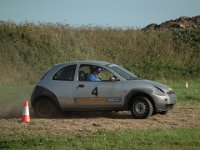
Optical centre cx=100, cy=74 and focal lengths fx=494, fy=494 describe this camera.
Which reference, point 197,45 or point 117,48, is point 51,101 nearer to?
point 117,48

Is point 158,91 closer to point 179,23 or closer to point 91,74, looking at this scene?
point 91,74

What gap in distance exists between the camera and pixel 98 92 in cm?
1449

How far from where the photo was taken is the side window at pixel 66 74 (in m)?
14.9

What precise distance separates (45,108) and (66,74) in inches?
48.3

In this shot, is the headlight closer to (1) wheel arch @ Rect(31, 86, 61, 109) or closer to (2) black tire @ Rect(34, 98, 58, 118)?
(1) wheel arch @ Rect(31, 86, 61, 109)

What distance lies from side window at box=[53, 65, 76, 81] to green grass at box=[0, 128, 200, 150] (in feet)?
11.1

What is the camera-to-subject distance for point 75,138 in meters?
11.4

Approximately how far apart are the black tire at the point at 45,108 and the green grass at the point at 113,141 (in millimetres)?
3298

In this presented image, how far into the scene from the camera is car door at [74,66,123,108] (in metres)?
14.4

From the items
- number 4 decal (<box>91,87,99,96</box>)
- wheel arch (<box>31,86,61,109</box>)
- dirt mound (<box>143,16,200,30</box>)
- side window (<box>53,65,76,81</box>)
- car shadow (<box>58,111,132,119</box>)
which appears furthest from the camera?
dirt mound (<box>143,16,200,30</box>)

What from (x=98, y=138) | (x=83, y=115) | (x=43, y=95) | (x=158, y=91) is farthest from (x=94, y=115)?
(x=98, y=138)

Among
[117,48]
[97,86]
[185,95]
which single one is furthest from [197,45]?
[97,86]

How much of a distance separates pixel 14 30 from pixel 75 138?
86.2 ft

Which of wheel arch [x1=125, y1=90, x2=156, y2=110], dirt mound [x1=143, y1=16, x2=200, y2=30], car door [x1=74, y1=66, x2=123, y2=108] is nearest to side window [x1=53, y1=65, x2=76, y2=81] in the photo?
Answer: car door [x1=74, y1=66, x2=123, y2=108]
